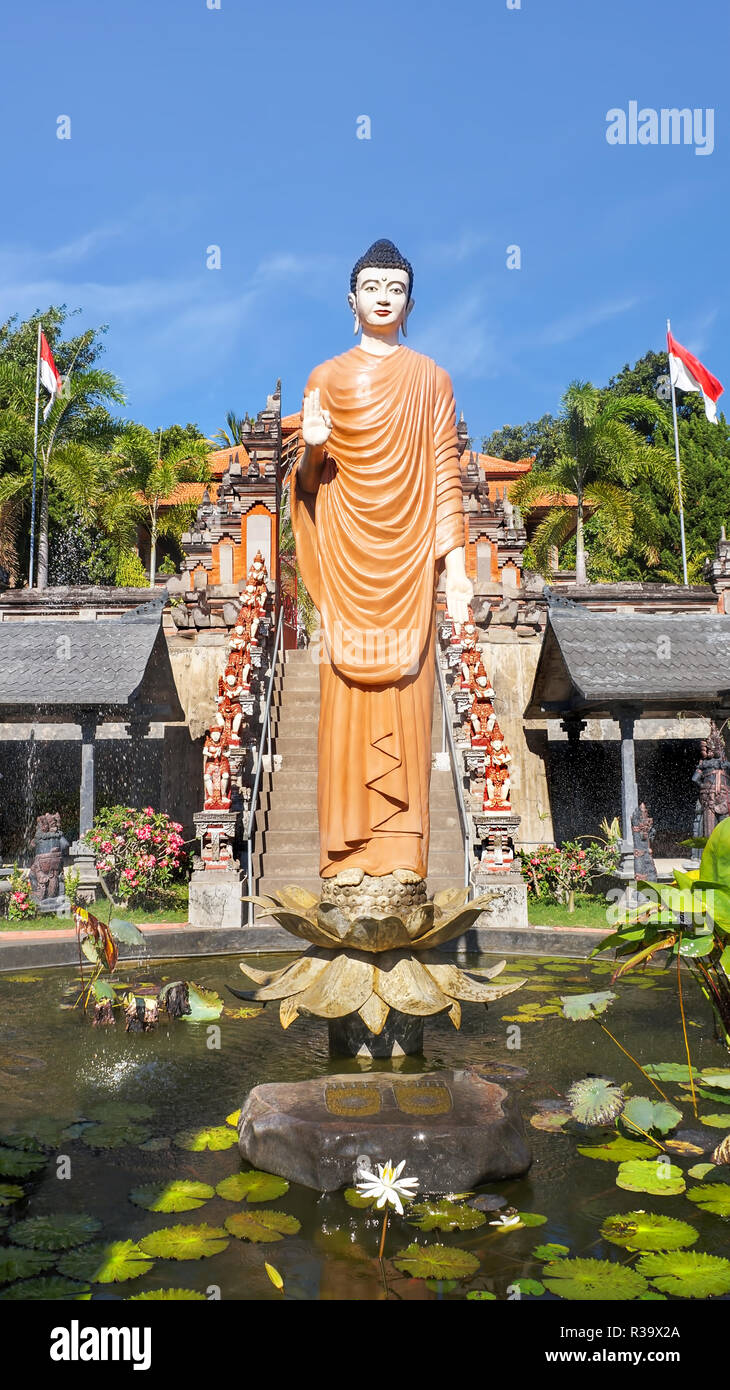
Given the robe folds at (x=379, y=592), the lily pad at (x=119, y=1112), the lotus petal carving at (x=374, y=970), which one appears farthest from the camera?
the robe folds at (x=379, y=592)

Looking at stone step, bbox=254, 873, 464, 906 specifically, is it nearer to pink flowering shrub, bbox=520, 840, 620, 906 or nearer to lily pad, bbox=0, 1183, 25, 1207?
pink flowering shrub, bbox=520, 840, 620, 906

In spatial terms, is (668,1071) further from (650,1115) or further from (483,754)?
(483,754)

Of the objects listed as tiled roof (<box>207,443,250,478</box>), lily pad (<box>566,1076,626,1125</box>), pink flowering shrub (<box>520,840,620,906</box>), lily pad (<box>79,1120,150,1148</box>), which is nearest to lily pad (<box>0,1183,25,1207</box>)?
lily pad (<box>79,1120,150,1148</box>)

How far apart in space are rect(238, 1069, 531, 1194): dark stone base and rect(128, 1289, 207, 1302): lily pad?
0.79 metres

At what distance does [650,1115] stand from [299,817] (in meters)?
7.74

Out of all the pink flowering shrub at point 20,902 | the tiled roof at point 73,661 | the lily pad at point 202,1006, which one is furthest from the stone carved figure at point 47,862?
the lily pad at point 202,1006

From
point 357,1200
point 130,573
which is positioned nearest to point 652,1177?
point 357,1200

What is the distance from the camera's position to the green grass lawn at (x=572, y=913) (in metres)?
9.34

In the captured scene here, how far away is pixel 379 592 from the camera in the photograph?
14.8 ft

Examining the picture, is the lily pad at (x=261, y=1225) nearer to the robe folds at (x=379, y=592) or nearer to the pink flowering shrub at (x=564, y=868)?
the robe folds at (x=379, y=592)

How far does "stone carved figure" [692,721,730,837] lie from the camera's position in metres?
11.0

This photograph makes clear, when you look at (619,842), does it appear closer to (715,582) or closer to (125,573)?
(715,582)

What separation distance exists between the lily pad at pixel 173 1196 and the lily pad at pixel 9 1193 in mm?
373

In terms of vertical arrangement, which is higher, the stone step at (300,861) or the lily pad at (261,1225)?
the stone step at (300,861)
